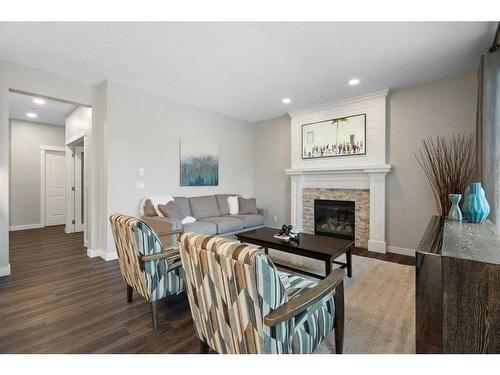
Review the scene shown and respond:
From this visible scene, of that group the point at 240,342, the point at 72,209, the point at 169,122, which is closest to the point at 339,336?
the point at 240,342

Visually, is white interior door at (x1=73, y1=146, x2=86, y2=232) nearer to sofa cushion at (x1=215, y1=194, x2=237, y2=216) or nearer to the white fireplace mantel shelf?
sofa cushion at (x1=215, y1=194, x2=237, y2=216)

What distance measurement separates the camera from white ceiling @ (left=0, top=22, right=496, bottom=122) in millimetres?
2232

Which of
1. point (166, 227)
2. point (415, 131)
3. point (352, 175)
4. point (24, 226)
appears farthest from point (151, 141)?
point (24, 226)

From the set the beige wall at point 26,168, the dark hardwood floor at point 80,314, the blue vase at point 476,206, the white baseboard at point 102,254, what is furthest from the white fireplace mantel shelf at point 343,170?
the beige wall at point 26,168

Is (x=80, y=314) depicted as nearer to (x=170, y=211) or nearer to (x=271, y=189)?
(x=170, y=211)

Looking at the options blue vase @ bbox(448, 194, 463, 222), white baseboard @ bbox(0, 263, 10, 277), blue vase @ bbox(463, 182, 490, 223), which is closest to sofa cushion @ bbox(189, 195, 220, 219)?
white baseboard @ bbox(0, 263, 10, 277)

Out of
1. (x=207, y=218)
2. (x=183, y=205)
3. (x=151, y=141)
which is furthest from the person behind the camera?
(x=207, y=218)

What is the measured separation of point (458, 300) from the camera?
3.48 ft

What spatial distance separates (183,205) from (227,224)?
33.8 inches

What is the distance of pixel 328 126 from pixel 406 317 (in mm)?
3367

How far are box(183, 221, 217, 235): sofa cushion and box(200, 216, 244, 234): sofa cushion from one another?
0.11 metres

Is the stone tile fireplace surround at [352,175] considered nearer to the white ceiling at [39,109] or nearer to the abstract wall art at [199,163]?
the abstract wall art at [199,163]

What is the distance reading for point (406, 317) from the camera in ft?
6.31

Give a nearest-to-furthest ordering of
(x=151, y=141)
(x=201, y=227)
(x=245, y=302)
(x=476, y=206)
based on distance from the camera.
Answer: (x=245, y=302), (x=476, y=206), (x=201, y=227), (x=151, y=141)
